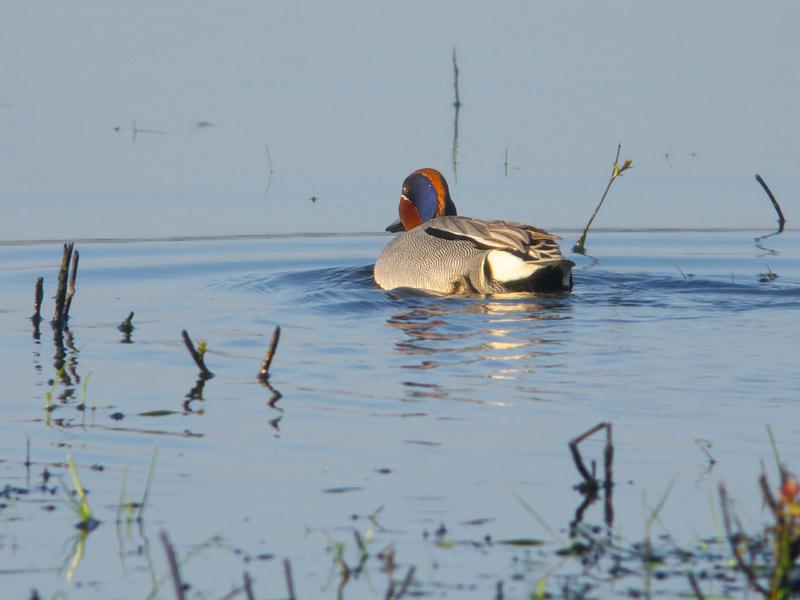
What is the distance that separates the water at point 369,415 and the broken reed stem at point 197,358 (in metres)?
0.13

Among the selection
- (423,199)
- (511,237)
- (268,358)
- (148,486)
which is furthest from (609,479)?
(423,199)

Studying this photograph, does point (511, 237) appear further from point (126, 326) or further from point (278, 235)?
point (126, 326)

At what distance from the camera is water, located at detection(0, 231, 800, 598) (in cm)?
527

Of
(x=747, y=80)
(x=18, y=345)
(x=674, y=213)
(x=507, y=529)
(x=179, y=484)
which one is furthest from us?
(x=747, y=80)

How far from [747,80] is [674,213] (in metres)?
4.87

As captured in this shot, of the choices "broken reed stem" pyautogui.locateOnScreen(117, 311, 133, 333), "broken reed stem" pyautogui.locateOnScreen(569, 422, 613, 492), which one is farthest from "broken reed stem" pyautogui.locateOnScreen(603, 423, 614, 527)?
"broken reed stem" pyautogui.locateOnScreen(117, 311, 133, 333)

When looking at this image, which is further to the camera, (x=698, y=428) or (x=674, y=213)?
(x=674, y=213)

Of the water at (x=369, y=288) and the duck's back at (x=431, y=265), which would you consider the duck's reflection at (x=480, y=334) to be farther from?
the duck's back at (x=431, y=265)

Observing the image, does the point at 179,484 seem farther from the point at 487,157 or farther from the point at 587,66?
the point at 587,66

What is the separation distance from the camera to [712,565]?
4973 millimetres

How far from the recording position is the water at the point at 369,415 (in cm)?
527

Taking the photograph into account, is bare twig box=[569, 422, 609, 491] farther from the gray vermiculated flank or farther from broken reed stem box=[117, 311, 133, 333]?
the gray vermiculated flank

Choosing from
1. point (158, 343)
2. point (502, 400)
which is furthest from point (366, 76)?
point (502, 400)

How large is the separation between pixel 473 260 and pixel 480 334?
1.92 meters
